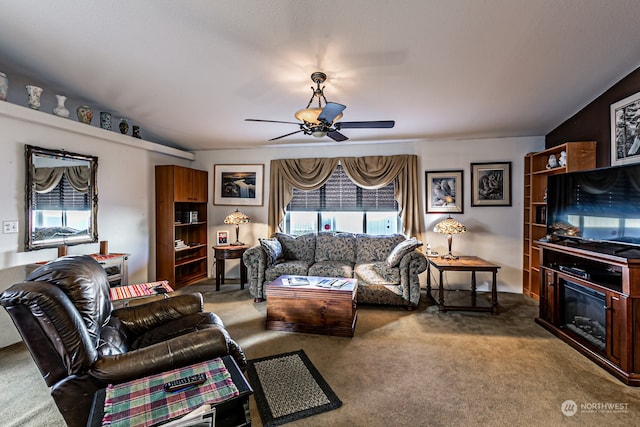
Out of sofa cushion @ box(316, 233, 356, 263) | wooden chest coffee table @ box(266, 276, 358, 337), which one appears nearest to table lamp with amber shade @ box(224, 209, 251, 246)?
sofa cushion @ box(316, 233, 356, 263)

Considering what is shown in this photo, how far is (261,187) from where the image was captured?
5648 mm

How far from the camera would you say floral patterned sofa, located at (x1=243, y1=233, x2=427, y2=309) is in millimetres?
3955

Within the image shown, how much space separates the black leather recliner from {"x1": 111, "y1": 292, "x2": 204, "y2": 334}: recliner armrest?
21 centimetres

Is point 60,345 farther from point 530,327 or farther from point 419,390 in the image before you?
point 530,327

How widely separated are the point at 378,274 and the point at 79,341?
10.8 ft

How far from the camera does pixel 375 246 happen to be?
15.5 ft

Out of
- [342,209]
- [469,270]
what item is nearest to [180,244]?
[342,209]

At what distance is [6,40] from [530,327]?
598cm

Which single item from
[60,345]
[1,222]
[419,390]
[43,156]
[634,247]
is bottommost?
[419,390]

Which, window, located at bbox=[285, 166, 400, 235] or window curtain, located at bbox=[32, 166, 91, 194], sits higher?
window curtain, located at bbox=[32, 166, 91, 194]

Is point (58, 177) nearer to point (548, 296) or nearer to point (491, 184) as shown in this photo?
point (548, 296)

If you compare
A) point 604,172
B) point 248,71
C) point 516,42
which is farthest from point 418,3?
point 604,172

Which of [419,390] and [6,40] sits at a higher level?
[6,40]

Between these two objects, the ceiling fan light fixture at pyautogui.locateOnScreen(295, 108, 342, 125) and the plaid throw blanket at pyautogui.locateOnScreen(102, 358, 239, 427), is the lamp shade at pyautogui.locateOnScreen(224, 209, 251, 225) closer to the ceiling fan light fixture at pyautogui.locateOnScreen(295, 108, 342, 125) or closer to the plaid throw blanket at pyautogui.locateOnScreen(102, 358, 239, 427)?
the ceiling fan light fixture at pyautogui.locateOnScreen(295, 108, 342, 125)
